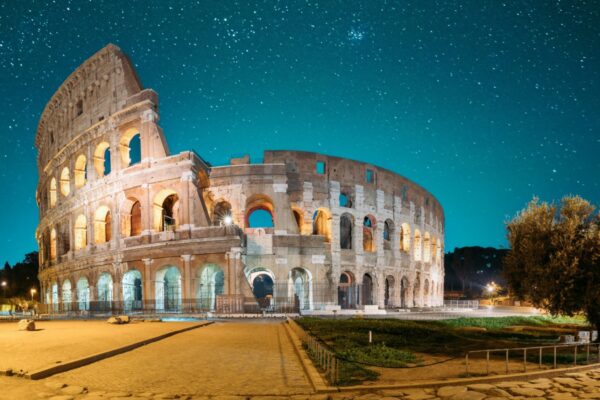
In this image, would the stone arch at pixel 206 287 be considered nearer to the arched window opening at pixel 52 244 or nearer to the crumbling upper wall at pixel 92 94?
the crumbling upper wall at pixel 92 94

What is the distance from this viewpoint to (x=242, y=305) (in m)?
23.6

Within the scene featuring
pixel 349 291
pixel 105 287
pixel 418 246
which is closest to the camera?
pixel 105 287

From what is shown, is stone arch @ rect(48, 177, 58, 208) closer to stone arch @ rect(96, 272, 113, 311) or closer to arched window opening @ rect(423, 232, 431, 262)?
stone arch @ rect(96, 272, 113, 311)

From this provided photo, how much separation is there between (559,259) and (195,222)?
2072 cm

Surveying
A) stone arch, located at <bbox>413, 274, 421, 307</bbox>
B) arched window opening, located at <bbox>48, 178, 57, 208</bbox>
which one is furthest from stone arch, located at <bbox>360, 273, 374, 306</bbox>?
arched window opening, located at <bbox>48, 178, 57, 208</bbox>

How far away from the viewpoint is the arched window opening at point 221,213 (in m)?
32.4

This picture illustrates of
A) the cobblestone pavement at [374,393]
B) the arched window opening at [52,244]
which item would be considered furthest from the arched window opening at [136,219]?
the cobblestone pavement at [374,393]

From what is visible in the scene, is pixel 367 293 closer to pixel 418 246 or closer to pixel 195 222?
pixel 418 246

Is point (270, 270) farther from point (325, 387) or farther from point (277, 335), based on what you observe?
point (325, 387)

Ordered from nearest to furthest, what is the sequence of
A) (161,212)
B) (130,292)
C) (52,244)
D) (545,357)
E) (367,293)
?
(545,357) < (161,212) < (130,292) < (367,293) < (52,244)

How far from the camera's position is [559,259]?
12016 millimetres

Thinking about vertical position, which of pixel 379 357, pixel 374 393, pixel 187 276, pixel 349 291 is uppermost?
pixel 374 393

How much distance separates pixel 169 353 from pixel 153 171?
2054 centimetres

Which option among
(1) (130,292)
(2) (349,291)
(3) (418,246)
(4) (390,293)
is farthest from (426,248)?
(1) (130,292)
